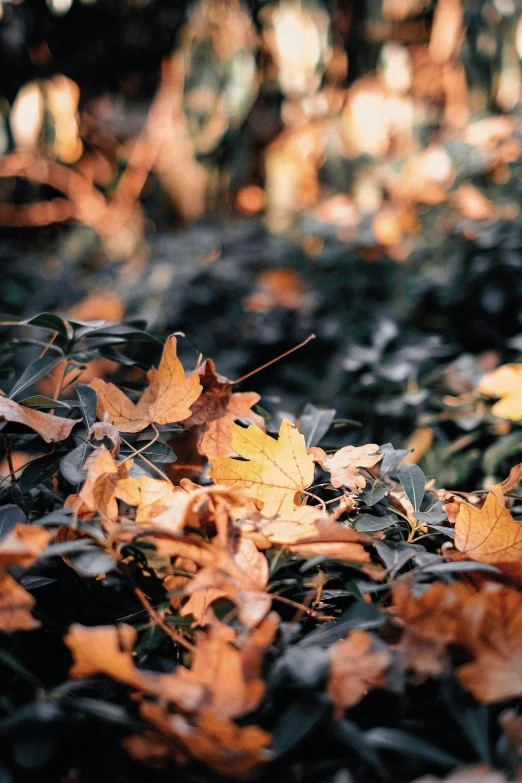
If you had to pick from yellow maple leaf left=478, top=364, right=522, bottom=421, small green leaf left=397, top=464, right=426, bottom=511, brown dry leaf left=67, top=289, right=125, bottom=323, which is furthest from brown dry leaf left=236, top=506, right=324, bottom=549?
brown dry leaf left=67, top=289, right=125, bottom=323

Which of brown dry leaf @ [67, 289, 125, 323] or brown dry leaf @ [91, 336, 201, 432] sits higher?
brown dry leaf @ [91, 336, 201, 432]

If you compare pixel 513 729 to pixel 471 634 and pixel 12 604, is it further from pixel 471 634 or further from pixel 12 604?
pixel 12 604

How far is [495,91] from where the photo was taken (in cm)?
228

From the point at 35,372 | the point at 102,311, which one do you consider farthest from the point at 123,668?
the point at 102,311

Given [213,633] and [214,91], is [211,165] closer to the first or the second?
[214,91]

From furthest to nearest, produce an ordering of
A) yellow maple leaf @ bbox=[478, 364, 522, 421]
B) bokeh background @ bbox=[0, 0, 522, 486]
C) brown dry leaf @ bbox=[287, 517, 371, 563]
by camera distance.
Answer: bokeh background @ bbox=[0, 0, 522, 486], yellow maple leaf @ bbox=[478, 364, 522, 421], brown dry leaf @ bbox=[287, 517, 371, 563]

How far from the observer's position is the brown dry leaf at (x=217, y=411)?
1.91ft

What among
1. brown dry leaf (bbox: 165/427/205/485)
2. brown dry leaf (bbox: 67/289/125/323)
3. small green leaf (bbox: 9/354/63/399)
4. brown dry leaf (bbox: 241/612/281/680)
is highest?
small green leaf (bbox: 9/354/63/399)

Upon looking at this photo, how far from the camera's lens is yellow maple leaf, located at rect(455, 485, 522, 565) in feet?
1.47

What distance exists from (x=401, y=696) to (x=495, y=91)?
259 centimetres

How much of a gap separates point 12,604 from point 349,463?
12.3 inches

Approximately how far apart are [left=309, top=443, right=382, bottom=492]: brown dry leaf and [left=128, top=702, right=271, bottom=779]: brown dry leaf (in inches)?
9.3

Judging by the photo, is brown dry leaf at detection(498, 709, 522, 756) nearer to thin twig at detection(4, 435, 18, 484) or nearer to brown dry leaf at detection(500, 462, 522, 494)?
brown dry leaf at detection(500, 462, 522, 494)

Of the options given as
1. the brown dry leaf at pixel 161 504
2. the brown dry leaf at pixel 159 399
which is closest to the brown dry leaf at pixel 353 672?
the brown dry leaf at pixel 161 504
